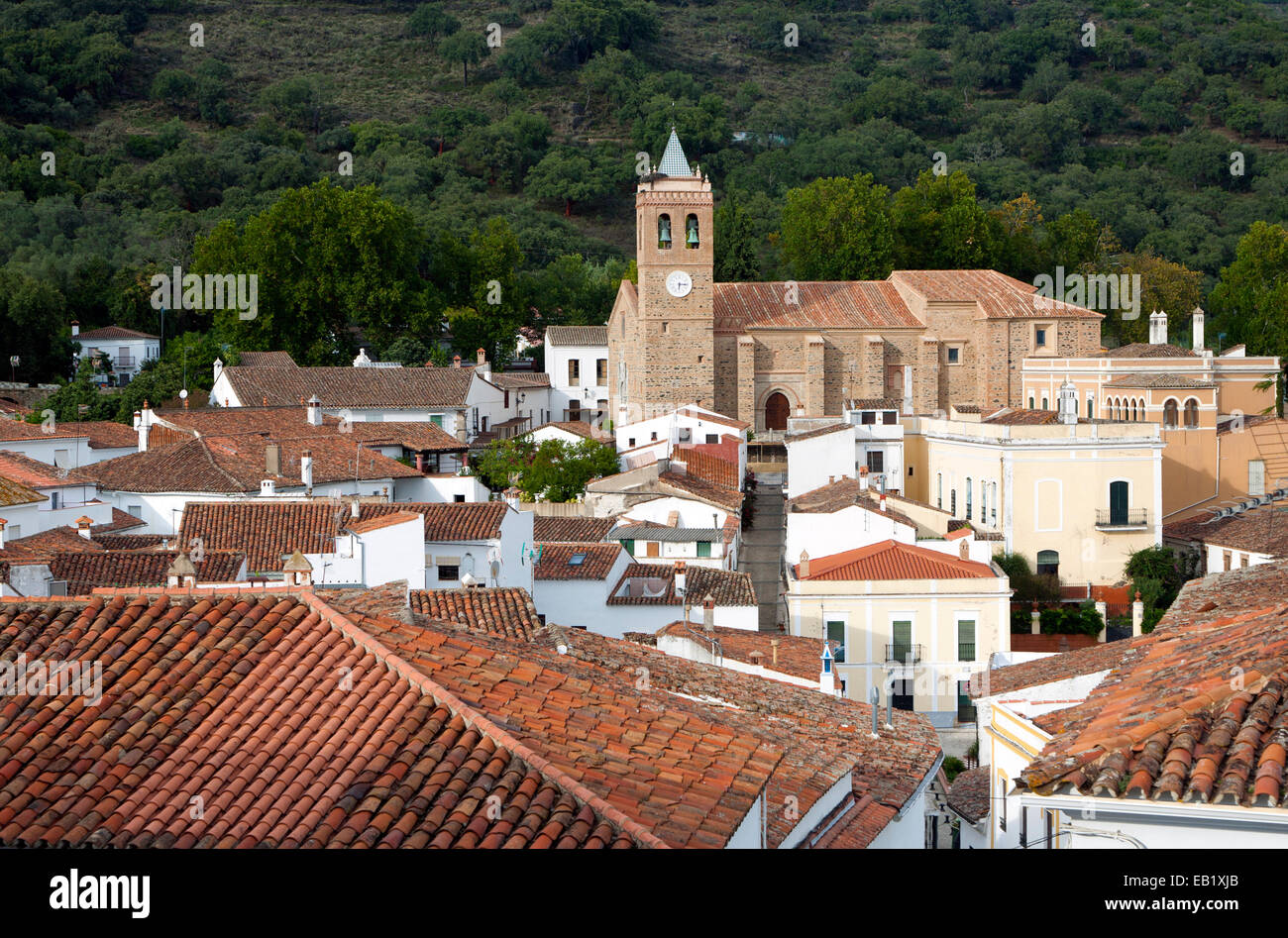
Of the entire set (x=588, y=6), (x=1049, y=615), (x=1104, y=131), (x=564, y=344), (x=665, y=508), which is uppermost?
(x=588, y=6)

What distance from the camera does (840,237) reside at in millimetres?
66500

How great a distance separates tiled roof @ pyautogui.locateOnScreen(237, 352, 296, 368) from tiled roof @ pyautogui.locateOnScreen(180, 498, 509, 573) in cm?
3313

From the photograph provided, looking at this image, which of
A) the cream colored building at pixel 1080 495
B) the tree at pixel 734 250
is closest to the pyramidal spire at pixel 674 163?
the tree at pixel 734 250

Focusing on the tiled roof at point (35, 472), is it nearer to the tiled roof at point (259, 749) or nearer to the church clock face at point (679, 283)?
the tiled roof at point (259, 749)

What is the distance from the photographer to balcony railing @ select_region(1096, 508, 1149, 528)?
120 ft

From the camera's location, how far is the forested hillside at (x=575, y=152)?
212ft

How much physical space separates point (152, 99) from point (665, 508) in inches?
4084

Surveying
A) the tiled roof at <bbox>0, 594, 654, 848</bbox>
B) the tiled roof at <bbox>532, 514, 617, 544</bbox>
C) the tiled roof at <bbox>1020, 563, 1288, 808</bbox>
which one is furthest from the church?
the tiled roof at <bbox>0, 594, 654, 848</bbox>

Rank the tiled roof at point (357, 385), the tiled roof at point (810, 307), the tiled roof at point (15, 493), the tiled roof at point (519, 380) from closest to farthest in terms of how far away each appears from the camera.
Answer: the tiled roof at point (15, 493) → the tiled roof at point (357, 385) → the tiled roof at point (810, 307) → the tiled roof at point (519, 380)

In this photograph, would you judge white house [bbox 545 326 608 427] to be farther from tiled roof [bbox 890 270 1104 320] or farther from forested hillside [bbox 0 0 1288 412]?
tiled roof [bbox 890 270 1104 320]

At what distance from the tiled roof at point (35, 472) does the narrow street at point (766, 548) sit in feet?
42.3

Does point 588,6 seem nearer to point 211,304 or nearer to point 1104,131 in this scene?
point 1104,131

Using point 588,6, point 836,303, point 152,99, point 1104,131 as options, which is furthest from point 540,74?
point 836,303

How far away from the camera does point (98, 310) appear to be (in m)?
66.6
